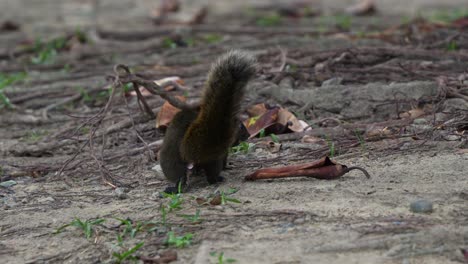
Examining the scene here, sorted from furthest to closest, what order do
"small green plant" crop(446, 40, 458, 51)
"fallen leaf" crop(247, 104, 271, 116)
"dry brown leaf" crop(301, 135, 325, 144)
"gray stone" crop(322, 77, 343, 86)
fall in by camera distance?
1. "small green plant" crop(446, 40, 458, 51)
2. "gray stone" crop(322, 77, 343, 86)
3. "fallen leaf" crop(247, 104, 271, 116)
4. "dry brown leaf" crop(301, 135, 325, 144)

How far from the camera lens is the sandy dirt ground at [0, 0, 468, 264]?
12.1ft

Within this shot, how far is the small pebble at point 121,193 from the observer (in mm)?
4598

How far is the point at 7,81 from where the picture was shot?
7.49 m

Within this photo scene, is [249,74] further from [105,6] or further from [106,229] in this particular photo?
[105,6]

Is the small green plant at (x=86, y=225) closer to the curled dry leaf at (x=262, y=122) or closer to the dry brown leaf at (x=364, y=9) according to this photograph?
the curled dry leaf at (x=262, y=122)

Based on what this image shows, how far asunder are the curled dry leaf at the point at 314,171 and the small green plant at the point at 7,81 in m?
3.30

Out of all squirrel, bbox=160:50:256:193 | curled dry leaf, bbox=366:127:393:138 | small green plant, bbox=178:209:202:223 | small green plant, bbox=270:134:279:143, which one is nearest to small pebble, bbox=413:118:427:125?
curled dry leaf, bbox=366:127:393:138

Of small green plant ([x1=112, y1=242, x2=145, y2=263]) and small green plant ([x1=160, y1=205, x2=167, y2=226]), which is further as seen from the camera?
small green plant ([x1=160, y1=205, x2=167, y2=226])

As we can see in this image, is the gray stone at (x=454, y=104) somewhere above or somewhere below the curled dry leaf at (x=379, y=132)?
above

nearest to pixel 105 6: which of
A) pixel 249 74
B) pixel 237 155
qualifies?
pixel 237 155

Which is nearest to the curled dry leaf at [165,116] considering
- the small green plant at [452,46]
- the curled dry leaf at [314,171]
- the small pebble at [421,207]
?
the curled dry leaf at [314,171]

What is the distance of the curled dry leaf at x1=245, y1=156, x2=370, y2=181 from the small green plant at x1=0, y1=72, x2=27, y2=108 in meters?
3.30

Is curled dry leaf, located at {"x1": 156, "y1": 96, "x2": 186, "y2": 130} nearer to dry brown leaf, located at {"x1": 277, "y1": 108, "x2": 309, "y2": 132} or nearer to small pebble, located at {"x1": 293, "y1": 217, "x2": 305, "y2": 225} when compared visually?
dry brown leaf, located at {"x1": 277, "y1": 108, "x2": 309, "y2": 132}

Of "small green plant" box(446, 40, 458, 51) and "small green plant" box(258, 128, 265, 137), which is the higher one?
"small green plant" box(446, 40, 458, 51)
